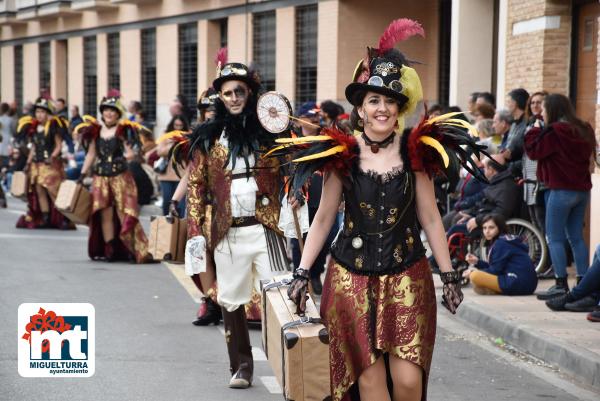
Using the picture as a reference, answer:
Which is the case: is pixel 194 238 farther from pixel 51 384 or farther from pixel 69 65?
pixel 69 65

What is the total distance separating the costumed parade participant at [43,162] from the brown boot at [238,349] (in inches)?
421

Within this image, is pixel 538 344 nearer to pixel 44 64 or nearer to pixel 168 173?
pixel 168 173

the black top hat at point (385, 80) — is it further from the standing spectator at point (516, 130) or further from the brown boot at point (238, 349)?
the standing spectator at point (516, 130)

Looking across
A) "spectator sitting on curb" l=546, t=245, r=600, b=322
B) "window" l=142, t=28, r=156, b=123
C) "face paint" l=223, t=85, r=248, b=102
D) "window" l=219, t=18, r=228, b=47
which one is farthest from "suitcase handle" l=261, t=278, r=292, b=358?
"window" l=142, t=28, r=156, b=123

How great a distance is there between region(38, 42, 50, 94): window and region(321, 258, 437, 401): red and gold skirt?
34.3m

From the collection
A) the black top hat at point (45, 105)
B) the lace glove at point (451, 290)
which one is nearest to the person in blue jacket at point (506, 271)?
the lace glove at point (451, 290)

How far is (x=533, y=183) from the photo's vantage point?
40.3 ft

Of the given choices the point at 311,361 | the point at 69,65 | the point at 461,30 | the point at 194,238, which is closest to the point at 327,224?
the point at 311,361

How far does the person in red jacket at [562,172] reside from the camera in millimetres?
11086

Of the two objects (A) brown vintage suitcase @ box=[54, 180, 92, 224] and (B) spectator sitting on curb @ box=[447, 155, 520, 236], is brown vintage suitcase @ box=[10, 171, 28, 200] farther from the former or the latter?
(B) spectator sitting on curb @ box=[447, 155, 520, 236]

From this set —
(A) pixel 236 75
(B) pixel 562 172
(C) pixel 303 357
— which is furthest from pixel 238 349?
(B) pixel 562 172

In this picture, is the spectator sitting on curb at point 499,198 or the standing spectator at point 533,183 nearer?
the standing spectator at point 533,183

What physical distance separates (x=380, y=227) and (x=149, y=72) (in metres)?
26.5

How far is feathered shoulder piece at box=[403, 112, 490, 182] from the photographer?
17.9 feet
